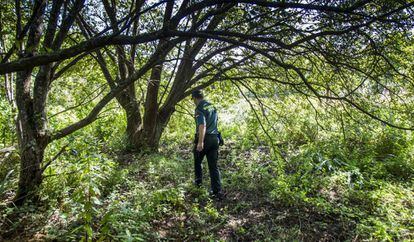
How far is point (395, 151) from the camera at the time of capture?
19.0 feet

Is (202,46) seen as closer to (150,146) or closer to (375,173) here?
(150,146)

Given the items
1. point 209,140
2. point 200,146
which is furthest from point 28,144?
point 209,140

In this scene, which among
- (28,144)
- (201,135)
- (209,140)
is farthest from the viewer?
(209,140)

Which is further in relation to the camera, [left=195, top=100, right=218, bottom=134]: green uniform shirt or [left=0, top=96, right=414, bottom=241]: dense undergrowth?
[left=195, top=100, right=218, bottom=134]: green uniform shirt

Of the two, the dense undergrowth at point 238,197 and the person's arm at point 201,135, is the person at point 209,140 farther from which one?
the dense undergrowth at point 238,197

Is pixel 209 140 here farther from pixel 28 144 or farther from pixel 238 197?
pixel 28 144

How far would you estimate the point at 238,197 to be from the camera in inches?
189

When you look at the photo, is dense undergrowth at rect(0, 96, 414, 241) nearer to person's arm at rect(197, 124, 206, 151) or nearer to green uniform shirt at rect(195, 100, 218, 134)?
person's arm at rect(197, 124, 206, 151)

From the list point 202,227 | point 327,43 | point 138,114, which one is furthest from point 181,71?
point 202,227

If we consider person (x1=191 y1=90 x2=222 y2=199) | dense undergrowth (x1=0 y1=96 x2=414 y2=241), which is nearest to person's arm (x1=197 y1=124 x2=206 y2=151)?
person (x1=191 y1=90 x2=222 y2=199)

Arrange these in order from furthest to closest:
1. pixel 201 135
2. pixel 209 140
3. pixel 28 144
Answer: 1. pixel 209 140
2. pixel 201 135
3. pixel 28 144

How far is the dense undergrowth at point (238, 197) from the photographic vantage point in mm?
3373

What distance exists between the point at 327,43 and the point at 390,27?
83cm

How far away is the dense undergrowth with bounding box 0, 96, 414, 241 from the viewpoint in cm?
337
